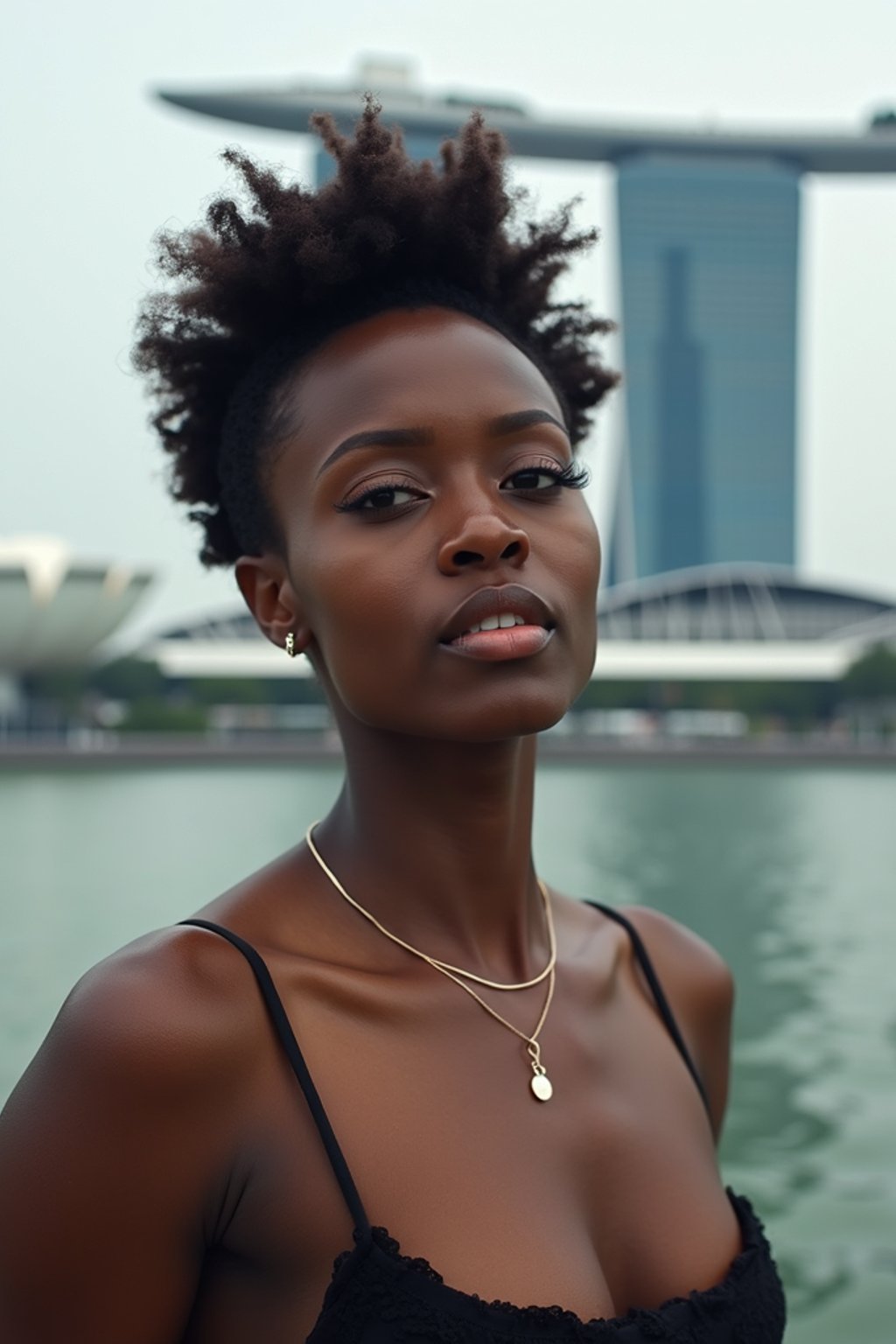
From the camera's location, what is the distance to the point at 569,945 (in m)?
1.67

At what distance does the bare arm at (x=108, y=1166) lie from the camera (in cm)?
118

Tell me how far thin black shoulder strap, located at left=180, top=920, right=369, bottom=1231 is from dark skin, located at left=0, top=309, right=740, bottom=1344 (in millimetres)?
11

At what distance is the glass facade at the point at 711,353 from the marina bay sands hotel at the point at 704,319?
6 cm

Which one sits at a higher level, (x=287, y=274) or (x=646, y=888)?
(x=287, y=274)

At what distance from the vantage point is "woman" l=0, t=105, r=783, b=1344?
1.21m

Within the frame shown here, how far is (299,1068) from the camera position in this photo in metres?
1.28

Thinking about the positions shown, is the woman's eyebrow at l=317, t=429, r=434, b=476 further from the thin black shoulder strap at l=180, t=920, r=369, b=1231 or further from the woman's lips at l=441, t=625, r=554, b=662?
the thin black shoulder strap at l=180, t=920, r=369, b=1231

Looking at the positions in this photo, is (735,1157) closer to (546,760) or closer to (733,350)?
(546,760)

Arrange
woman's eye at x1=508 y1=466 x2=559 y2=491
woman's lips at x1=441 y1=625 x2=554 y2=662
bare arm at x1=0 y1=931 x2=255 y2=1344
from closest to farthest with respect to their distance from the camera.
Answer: bare arm at x1=0 y1=931 x2=255 y2=1344
woman's lips at x1=441 y1=625 x2=554 y2=662
woman's eye at x1=508 y1=466 x2=559 y2=491

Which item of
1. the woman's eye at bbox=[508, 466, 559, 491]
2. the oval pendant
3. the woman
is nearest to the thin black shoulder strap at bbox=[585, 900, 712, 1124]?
the woman

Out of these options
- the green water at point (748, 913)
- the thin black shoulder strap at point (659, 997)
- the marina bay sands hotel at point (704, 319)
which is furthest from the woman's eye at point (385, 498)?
the marina bay sands hotel at point (704, 319)

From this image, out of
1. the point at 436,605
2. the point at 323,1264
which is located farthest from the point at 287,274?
the point at 323,1264

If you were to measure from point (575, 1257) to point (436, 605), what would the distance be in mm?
562

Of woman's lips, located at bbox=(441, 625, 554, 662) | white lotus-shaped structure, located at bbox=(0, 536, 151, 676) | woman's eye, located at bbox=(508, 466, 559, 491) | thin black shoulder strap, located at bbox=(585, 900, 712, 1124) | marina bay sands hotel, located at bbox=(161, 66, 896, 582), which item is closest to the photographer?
woman's lips, located at bbox=(441, 625, 554, 662)
